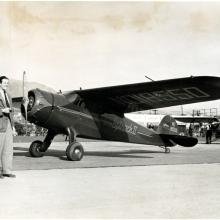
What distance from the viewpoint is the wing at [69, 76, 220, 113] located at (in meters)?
10.8

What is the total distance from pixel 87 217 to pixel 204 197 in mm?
1810

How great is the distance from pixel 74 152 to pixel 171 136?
18.3ft

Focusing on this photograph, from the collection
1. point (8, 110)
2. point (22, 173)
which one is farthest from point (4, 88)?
point (22, 173)

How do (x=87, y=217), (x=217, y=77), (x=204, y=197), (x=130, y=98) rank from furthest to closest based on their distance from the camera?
(x=130, y=98) → (x=217, y=77) → (x=204, y=197) → (x=87, y=217)

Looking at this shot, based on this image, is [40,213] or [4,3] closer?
[40,213]

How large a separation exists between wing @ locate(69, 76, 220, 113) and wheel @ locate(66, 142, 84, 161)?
188 centimetres

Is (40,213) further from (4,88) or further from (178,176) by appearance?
(178,176)

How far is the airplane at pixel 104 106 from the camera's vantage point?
10.6 meters

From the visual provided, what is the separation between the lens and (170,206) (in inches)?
168

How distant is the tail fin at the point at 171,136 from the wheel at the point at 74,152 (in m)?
4.98

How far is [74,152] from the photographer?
10.6m

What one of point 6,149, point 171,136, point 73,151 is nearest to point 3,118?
point 6,149

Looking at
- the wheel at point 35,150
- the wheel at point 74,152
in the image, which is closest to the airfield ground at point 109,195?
the wheel at point 74,152

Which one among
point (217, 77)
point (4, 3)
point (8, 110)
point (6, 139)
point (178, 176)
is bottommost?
point (178, 176)
